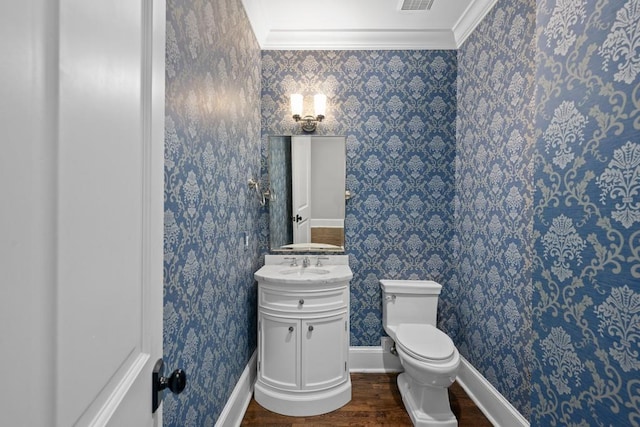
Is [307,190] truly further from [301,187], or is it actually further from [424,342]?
[424,342]

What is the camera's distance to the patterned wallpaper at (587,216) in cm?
68

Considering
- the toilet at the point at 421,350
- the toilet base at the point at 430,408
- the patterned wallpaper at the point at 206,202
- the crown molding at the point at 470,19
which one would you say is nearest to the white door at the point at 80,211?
the patterned wallpaper at the point at 206,202

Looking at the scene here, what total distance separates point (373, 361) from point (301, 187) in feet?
4.99

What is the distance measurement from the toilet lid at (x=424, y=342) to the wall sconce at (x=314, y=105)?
1693 mm

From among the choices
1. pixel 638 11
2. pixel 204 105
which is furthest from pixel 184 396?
pixel 638 11

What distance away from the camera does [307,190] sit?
2.63m

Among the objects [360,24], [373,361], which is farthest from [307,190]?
[373,361]

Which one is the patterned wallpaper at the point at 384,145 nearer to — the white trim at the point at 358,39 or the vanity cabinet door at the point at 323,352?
the white trim at the point at 358,39

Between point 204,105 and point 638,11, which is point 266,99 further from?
point 638,11

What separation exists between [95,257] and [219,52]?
145 centimetres

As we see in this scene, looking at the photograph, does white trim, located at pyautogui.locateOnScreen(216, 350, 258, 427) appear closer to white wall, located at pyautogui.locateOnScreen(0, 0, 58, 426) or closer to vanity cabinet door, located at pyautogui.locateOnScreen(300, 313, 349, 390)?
vanity cabinet door, located at pyautogui.locateOnScreen(300, 313, 349, 390)

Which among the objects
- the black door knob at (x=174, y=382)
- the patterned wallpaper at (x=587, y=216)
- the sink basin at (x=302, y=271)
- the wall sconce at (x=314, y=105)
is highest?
the wall sconce at (x=314, y=105)

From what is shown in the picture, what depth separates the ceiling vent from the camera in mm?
2164

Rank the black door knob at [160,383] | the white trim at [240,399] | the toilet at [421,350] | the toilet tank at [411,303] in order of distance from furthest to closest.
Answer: the toilet tank at [411,303] < the toilet at [421,350] < the white trim at [240,399] < the black door knob at [160,383]
